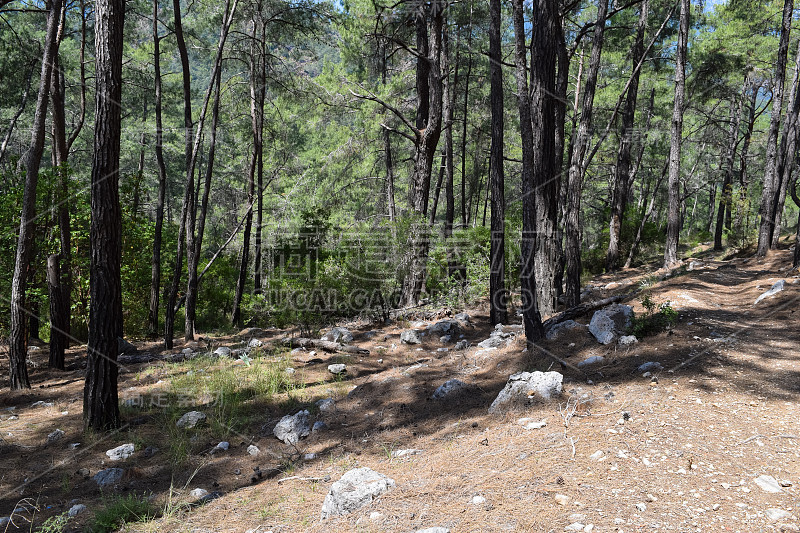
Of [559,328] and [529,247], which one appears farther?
[559,328]

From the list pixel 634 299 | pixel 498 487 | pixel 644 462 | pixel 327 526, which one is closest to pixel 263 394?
pixel 327 526

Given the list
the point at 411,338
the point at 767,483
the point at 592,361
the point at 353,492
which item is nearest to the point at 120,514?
the point at 353,492

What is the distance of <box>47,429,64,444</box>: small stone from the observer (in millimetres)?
4637

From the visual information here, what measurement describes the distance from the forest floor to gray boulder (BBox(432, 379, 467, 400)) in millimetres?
110

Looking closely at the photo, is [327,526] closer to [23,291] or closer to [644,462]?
[644,462]

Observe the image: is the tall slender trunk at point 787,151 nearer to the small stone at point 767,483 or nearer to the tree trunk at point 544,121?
the tree trunk at point 544,121

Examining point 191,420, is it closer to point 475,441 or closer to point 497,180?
point 475,441

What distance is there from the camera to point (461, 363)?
6.07 metres

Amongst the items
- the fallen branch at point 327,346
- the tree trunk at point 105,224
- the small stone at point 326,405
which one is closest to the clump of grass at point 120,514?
the tree trunk at point 105,224

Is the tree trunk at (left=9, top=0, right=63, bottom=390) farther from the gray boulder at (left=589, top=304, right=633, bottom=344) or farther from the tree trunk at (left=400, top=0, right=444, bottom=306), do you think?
the gray boulder at (left=589, top=304, right=633, bottom=344)

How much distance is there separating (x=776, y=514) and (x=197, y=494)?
352 centimetres

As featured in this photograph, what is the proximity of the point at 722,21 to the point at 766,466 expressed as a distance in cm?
2041

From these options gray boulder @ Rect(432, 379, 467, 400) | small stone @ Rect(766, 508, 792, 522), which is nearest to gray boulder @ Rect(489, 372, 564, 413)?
gray boulder @ Rect(432, 379, 467, 400)

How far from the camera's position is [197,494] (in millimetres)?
3488
